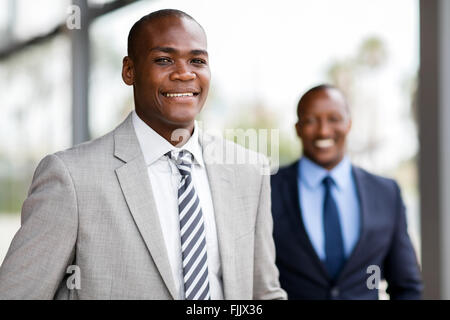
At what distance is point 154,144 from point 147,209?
0.15m

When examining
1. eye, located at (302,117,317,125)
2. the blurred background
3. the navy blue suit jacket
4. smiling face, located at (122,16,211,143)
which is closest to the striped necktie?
smiling face, located at (122,16,211,143)

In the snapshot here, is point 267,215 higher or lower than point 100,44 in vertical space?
lower

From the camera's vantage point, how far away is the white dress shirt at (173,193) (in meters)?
1.12

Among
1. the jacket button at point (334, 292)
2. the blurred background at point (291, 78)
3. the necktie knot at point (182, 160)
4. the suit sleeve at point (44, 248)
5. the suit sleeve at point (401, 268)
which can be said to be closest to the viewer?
the suit sleeve at point (44, 248)

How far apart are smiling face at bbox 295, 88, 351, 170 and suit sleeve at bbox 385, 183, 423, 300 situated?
316 millimetres

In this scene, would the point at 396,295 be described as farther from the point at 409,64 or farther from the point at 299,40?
the point at 299,40

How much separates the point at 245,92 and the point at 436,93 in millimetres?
888

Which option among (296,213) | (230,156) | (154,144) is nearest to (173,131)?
(154,144)

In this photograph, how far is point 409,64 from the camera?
8.57 ft

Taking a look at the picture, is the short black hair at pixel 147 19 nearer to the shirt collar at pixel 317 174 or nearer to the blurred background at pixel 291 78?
the shirt collar at pixel 317 174

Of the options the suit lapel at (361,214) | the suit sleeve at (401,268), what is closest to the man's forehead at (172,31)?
the suit lapel at (361,214)

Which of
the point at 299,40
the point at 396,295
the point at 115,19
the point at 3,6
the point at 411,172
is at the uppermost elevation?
the point at 3,6

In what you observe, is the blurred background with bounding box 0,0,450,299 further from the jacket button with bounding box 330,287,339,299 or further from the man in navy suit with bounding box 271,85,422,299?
the jacket button with bounding box 330,287,339,299
